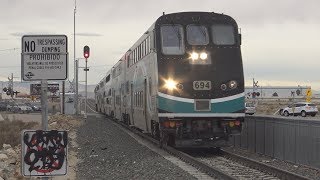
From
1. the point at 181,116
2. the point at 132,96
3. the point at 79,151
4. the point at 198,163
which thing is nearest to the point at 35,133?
the point at 198,163

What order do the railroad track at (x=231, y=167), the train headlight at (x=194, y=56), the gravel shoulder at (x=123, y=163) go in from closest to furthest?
the railroad track at (x=231, y=167), the gravel shoulder at (x=123, y=163), the train headlight at (x=194, y=56)

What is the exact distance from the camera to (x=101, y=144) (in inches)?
849

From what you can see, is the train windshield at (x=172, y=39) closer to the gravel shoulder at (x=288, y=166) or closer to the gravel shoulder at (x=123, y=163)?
the gravel shoulder at (x=123, y=163)

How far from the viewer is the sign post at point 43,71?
250 inches

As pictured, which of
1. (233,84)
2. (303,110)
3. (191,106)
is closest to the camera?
(191,106)


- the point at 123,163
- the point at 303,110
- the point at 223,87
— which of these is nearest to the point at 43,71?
the point at 123,163

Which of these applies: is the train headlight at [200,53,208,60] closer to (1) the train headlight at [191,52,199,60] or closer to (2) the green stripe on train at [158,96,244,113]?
(1) the train headlight at [191,52,199,60]

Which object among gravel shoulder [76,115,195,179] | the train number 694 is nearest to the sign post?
gravel shoulder [76,115,195,179]

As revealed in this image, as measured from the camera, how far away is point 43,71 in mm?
6355

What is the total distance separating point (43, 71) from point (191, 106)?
998 cm

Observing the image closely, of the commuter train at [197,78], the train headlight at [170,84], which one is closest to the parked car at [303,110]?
the commuter train at [197,78]

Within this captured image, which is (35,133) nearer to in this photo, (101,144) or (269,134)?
(269,134)

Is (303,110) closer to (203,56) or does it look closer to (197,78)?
(203,56)

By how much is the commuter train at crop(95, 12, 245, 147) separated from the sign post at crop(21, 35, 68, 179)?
31.7 feet
